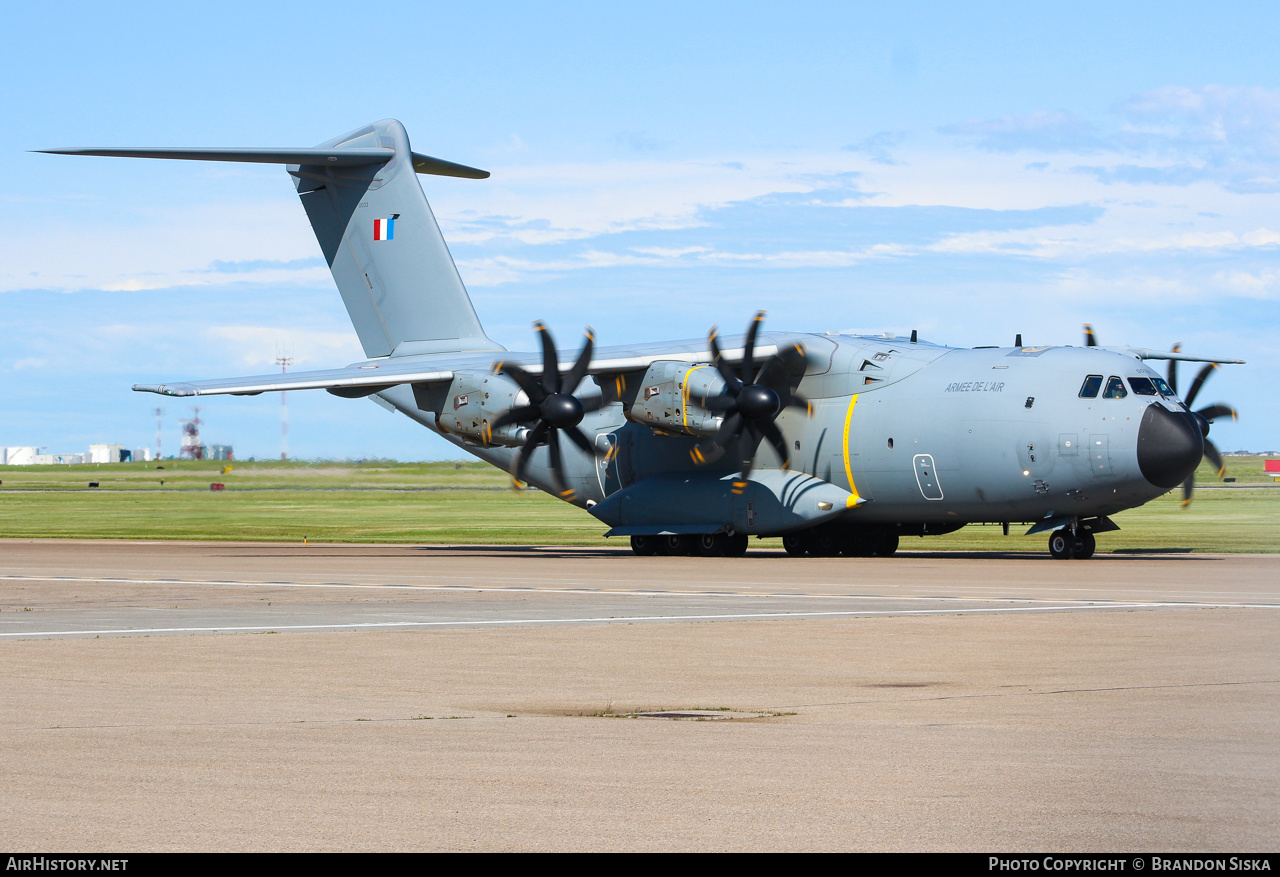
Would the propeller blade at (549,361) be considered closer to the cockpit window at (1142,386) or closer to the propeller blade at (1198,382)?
the cockpit window at (1142,386)

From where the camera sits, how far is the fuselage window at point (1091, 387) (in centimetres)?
3075

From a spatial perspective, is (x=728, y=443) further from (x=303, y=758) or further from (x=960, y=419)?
(x=303, y=758)

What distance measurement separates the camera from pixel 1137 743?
30.1ft

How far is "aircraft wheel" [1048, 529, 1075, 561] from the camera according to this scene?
32.5 m

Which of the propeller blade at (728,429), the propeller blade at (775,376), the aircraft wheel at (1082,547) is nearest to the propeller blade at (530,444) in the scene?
the propeller blade at (728,429)

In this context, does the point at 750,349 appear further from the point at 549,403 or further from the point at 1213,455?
the point at 1213,455

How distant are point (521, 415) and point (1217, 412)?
16325 mm

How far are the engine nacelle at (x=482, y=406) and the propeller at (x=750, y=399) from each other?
4.35 m

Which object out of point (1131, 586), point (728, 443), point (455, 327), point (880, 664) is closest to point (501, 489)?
point (455, 327)

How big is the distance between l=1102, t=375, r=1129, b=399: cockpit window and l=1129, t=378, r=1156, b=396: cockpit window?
18cm

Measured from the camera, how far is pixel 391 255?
40.2 metres

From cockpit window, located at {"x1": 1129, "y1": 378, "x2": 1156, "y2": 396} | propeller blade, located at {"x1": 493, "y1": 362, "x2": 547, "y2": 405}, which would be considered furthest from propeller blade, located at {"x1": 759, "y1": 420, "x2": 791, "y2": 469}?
cockpit window, located at {"x1": 1129, "y1": 378, "x2": 1156, "y2": 396}

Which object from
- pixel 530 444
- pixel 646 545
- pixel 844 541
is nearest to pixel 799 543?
pixel 844 541

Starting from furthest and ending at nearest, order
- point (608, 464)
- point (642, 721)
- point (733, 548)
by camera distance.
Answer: point (608, 464) → point (733, 548) → point (642, 721)
